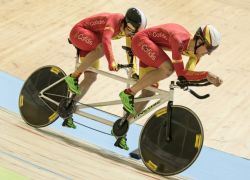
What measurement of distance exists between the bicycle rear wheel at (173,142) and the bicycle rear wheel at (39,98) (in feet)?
3.49

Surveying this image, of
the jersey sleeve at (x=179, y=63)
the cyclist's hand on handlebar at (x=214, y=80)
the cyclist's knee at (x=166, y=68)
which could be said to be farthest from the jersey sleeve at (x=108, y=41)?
the cyclist's hand on handlebar at (x=214, y=80)

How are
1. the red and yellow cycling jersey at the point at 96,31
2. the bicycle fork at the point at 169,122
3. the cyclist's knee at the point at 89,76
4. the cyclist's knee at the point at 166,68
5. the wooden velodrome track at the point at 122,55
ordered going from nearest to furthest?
1. the cyclist's knee at the point at 166,68
2. the bicycle fork at the point at 169,122
3. the red and yellow cycling jersey at the point at 96,31
4. the wooden velodrome track at the point at 122,55
5. the cyclist's knee at the point at 89,76

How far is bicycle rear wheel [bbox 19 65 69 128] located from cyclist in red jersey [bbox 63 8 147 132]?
7.6 inches

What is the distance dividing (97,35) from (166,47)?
0.75 meters

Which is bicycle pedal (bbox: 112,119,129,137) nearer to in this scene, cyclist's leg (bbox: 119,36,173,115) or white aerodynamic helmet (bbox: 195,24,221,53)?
cyclist's leg (bbox: 119,36,173,115)

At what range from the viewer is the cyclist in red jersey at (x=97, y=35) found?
19.2 ft

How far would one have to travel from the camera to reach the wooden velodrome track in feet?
20.8

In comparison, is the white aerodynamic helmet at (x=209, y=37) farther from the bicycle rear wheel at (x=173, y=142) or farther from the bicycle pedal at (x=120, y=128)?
the bicycle pedal at (x=120, y=128)

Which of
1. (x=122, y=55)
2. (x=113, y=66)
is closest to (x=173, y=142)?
(x=113, y=66)

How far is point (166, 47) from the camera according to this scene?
5.82 metres

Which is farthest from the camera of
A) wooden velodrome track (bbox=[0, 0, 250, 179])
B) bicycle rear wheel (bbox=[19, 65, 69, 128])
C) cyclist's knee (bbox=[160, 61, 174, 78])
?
bicycle rear wheel (bbox=[19, 65, 69, 128])

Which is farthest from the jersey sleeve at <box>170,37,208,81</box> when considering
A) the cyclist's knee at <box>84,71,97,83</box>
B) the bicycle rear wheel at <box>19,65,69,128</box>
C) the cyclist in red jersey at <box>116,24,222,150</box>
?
the bicycle rear wheel at <box>19,65,69,128</box>

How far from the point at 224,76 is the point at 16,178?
3.67 m

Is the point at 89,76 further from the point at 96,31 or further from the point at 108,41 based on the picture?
the point at 108,41
